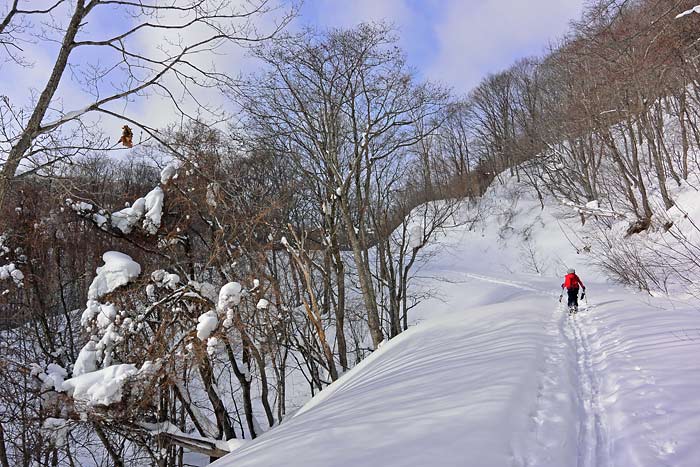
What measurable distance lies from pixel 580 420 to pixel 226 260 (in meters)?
9.33

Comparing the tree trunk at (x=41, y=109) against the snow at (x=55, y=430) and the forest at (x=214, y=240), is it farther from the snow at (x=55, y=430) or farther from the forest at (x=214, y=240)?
the snow at (x=55, y=430)

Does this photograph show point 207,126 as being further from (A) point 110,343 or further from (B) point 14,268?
(B) point 14,268

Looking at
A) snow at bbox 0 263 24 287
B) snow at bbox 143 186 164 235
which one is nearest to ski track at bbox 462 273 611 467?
snow at bbox 143 186 164 235

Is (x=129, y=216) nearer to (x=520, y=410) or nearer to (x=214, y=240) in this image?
(x=214, y=240)

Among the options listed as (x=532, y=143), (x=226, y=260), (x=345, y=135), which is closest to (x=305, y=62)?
(x=345, y=135)

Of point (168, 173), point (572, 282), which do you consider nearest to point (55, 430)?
point (168, 173)

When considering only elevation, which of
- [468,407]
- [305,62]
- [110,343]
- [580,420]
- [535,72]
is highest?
[535,72]

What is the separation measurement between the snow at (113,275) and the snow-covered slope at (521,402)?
17.0 feet

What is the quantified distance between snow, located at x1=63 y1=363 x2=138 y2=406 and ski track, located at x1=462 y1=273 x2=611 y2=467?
6.48m

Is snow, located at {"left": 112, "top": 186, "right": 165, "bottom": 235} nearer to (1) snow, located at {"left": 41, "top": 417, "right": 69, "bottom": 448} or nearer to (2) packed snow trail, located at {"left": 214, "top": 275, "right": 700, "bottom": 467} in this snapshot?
(1) snow, located at {"left": 41, "top": 417, "right": 69, "bottom": 448}

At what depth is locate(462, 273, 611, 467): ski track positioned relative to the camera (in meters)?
3.09

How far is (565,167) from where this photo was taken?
24719 millimetres

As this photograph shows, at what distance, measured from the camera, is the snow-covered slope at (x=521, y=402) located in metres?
3.01

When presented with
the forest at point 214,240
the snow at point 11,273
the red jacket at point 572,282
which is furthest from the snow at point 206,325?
the red jacket at point 572,282
